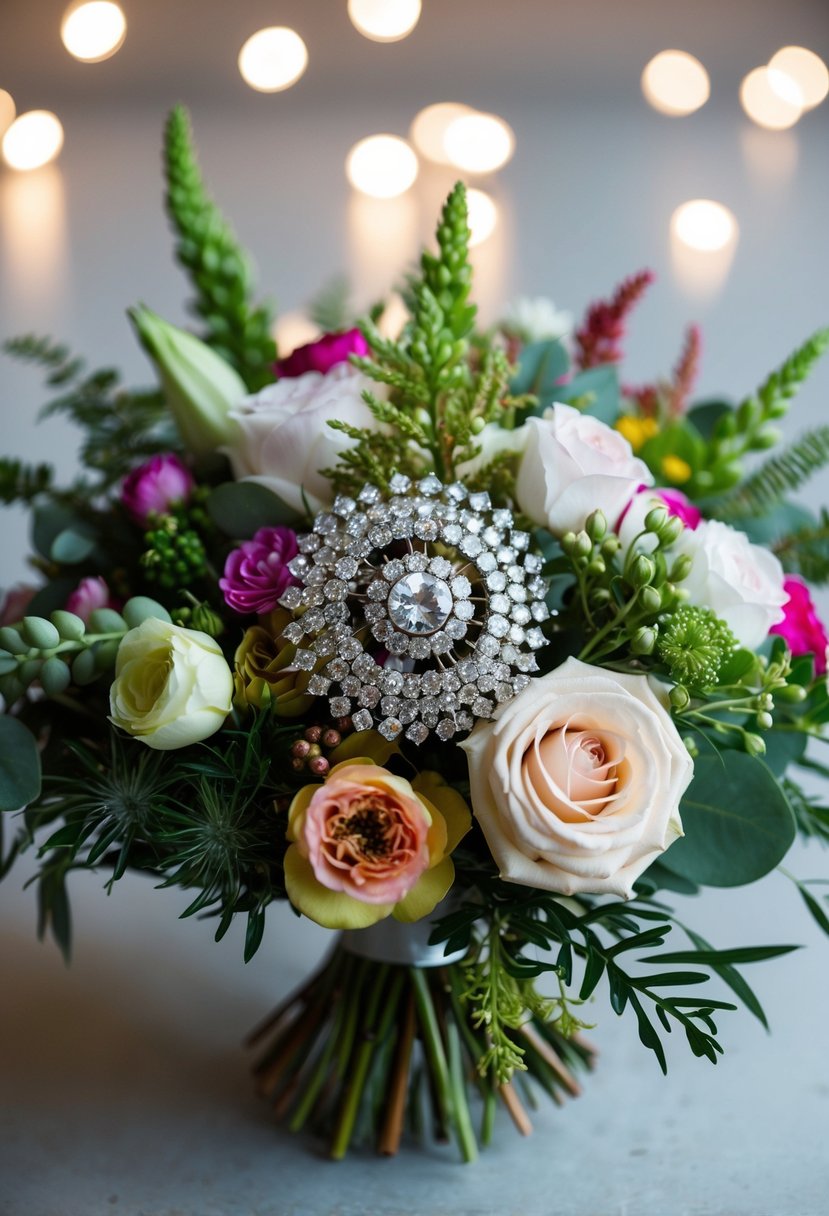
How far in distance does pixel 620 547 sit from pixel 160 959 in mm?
617

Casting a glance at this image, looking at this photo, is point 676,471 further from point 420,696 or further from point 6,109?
point 6,109

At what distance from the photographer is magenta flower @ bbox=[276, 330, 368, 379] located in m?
0.73

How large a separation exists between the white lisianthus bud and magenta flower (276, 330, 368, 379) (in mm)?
50

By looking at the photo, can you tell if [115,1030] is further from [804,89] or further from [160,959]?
[804,89]

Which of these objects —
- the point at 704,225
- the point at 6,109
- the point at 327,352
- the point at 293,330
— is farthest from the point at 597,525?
the point at 6,109

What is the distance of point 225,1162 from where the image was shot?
29.8 inches

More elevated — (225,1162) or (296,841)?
(296,841)

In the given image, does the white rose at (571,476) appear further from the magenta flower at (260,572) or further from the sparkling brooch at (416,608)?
the magenta flower at (260,572)

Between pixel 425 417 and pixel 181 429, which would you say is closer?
pixel 425 417

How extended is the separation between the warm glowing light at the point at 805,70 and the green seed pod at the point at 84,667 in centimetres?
176

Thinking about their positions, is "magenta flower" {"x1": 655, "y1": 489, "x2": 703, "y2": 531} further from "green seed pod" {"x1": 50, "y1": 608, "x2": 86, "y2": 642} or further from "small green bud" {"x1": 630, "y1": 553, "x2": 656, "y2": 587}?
"green seed pod" {"x1": 50, "y1": 608, "x2": 86, "y2": 642}

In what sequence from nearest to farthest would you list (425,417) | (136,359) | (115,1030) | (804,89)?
(425,417), (115,1030), (136,359), (804,89)

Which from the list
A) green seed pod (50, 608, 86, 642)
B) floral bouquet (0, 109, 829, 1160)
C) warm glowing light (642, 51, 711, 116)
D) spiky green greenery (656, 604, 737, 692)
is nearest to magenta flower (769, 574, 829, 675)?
floral bouquet (0, 109, 829, 1160)

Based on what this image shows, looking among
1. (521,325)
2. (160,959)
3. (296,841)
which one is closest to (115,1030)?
(160,959)
